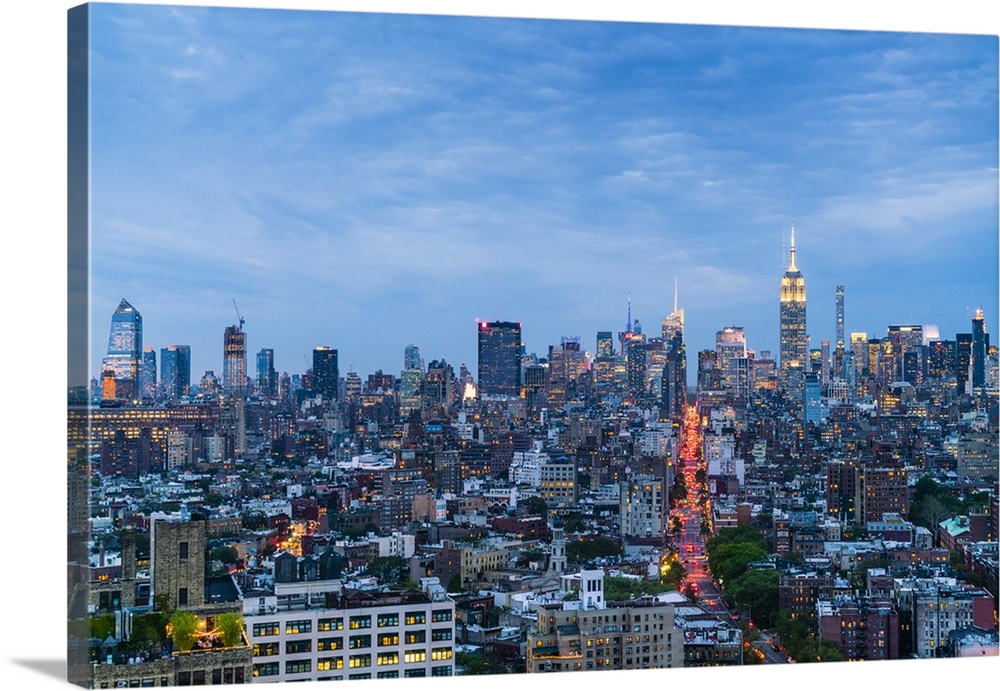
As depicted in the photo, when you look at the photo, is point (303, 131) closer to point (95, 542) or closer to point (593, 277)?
point (593, 277)

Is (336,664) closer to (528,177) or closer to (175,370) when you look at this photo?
(528,177)

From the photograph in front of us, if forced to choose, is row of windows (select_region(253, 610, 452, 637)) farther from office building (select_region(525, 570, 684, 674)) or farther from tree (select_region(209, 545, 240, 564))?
tree (select_region(209, 545, 240, 564))

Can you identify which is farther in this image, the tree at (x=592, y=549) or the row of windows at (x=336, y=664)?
the tree at (x=592, y=549)

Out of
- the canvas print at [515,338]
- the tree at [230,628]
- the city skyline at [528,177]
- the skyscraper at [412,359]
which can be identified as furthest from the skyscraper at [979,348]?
the tree at [230,628]

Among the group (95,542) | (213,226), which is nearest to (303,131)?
(213,226)

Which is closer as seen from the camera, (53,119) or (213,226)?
(53,119)

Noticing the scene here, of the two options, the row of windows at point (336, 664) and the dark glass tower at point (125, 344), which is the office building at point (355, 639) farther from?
the dark glass tower at point (125, 344)

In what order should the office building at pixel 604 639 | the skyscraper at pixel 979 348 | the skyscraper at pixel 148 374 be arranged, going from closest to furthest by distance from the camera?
the office building at pixel 604 639
the skyscraper at pixel 979 348
the skyscraper at pixel 148 374
